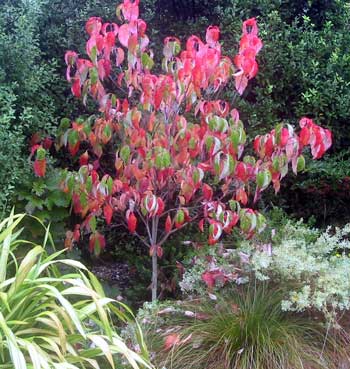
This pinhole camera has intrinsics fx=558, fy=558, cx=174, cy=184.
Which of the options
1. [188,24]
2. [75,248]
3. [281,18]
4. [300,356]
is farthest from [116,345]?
[281,18]

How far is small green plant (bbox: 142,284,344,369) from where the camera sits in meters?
3.24

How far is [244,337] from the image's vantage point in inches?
132

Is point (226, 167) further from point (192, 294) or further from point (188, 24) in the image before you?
point (188, 24)

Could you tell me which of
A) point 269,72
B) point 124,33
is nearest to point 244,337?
point 124,33

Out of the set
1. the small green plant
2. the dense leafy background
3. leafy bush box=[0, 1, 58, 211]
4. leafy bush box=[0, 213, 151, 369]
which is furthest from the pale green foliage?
leafy bush box=[0, 1, 58, 211]

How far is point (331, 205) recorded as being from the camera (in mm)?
5605

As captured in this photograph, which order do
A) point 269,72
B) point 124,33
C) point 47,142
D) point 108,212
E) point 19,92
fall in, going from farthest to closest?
point 269,72 < point 47,142 < point 19,92 < point 108,212 < point 124,33

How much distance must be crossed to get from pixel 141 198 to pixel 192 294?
2.49 feet

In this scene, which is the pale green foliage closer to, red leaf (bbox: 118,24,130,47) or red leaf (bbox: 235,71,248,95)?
red leaf (bbox: 235,71,248,95)

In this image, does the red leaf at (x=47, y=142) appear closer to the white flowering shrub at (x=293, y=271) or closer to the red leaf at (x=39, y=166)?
the red leaf at (x=39, y=166)

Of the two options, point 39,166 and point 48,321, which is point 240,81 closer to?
point 39,166

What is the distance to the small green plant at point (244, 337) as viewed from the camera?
324cm

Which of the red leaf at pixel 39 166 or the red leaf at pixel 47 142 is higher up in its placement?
the red leaf at pixel 47 142

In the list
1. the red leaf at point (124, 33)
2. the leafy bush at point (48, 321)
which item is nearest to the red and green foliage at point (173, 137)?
the red leaf at point (124, 33)
